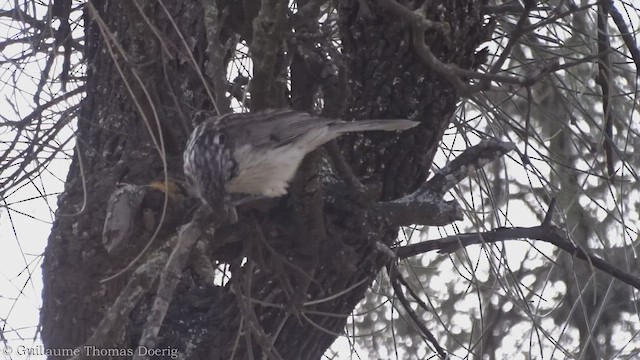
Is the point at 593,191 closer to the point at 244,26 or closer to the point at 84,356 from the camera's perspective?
the point at 244,26

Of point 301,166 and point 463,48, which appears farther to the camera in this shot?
point 463,48

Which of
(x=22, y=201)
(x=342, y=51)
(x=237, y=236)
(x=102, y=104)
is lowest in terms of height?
(x=237, y=236)

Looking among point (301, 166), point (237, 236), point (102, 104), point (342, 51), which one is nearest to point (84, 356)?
point (237, 236)

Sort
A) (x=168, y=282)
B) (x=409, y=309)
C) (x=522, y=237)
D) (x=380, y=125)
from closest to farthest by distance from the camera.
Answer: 1. (x=168, y=282)
2. (x=380, y=125)
3. (x=522, y=237)
4. (x=409, y=309)

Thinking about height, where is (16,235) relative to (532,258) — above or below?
below

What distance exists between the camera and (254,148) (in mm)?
2713

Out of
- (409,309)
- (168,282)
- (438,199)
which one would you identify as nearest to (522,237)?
(438,199)

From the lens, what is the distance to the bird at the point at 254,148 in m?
2.51

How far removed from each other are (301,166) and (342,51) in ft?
2.14

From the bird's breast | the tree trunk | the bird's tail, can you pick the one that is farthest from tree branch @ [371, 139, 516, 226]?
the bird's breast

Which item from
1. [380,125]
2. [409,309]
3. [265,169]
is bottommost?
[409,309]

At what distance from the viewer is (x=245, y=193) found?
8.86 feet

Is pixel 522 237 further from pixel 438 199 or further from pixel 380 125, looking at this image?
pixel 380 125

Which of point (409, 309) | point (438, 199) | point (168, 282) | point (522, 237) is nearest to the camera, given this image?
point (168, 282)
